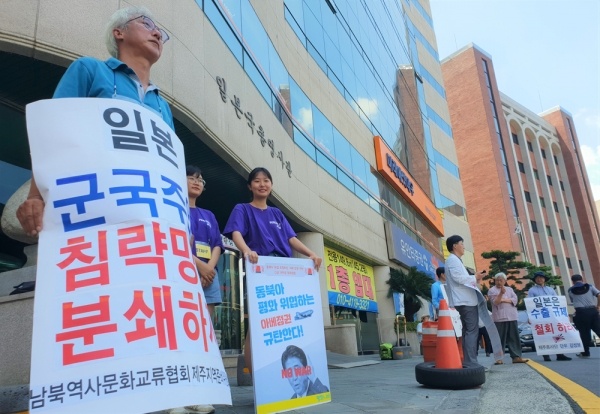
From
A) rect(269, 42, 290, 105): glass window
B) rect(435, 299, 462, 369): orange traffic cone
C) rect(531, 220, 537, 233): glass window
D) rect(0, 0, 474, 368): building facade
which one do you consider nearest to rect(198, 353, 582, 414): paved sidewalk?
rect(435, 299, 462, 369): orange traffic cone

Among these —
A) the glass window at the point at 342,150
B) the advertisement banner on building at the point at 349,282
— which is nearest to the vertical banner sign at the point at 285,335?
the advertisement banner on building at the point at 349,282

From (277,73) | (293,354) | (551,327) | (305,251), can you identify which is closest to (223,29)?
(277,73)

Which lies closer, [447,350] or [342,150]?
[447,350]

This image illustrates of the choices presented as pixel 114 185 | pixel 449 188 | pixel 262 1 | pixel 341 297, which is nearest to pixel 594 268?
pixel 449 188

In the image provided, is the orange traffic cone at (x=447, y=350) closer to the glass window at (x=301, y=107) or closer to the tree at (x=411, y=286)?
the glass window at (x=301, y=107)

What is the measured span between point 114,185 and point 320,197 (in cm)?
1227

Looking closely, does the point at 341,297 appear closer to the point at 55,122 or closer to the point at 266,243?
the point at 266,243

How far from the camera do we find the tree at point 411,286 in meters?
18.4

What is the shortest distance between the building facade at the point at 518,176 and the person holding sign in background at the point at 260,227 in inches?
1763

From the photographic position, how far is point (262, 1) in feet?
38.7

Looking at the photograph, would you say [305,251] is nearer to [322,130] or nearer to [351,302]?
[322,130]

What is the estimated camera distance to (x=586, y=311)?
906 cm

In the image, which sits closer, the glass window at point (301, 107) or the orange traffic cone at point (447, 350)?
the orange traffic cone at point (447, 350)

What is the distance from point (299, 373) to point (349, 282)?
13.4 metres
